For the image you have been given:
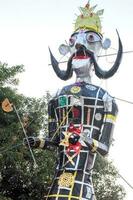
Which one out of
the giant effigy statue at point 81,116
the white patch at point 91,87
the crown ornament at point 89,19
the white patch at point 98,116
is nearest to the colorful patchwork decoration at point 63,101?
the giant effigy statue at point 81,116

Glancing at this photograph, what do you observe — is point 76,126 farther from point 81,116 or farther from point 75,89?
point 75,89

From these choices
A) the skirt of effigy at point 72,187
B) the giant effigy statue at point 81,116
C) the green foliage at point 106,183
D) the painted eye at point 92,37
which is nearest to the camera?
the skirt of effigy at point 72,187

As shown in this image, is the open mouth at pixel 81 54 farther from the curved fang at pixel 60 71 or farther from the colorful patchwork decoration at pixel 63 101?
the colorful patchwork decoration at pixel 63 101

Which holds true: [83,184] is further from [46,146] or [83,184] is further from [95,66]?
[95,66]

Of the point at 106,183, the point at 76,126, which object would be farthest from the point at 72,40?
the point at 106,183

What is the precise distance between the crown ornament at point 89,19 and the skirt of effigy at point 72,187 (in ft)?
8.30

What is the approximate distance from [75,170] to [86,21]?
8.58ft

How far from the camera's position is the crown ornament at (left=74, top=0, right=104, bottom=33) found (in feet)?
27.7

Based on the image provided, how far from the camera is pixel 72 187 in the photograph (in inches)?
293

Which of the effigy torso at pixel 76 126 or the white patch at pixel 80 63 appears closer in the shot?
the effigy torso at pixel 76 126

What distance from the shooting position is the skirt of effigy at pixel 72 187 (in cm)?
739

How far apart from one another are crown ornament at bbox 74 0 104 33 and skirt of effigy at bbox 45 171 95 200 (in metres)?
2.53

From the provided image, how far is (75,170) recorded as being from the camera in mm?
7590

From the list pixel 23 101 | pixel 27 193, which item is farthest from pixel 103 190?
pixel 23 101
